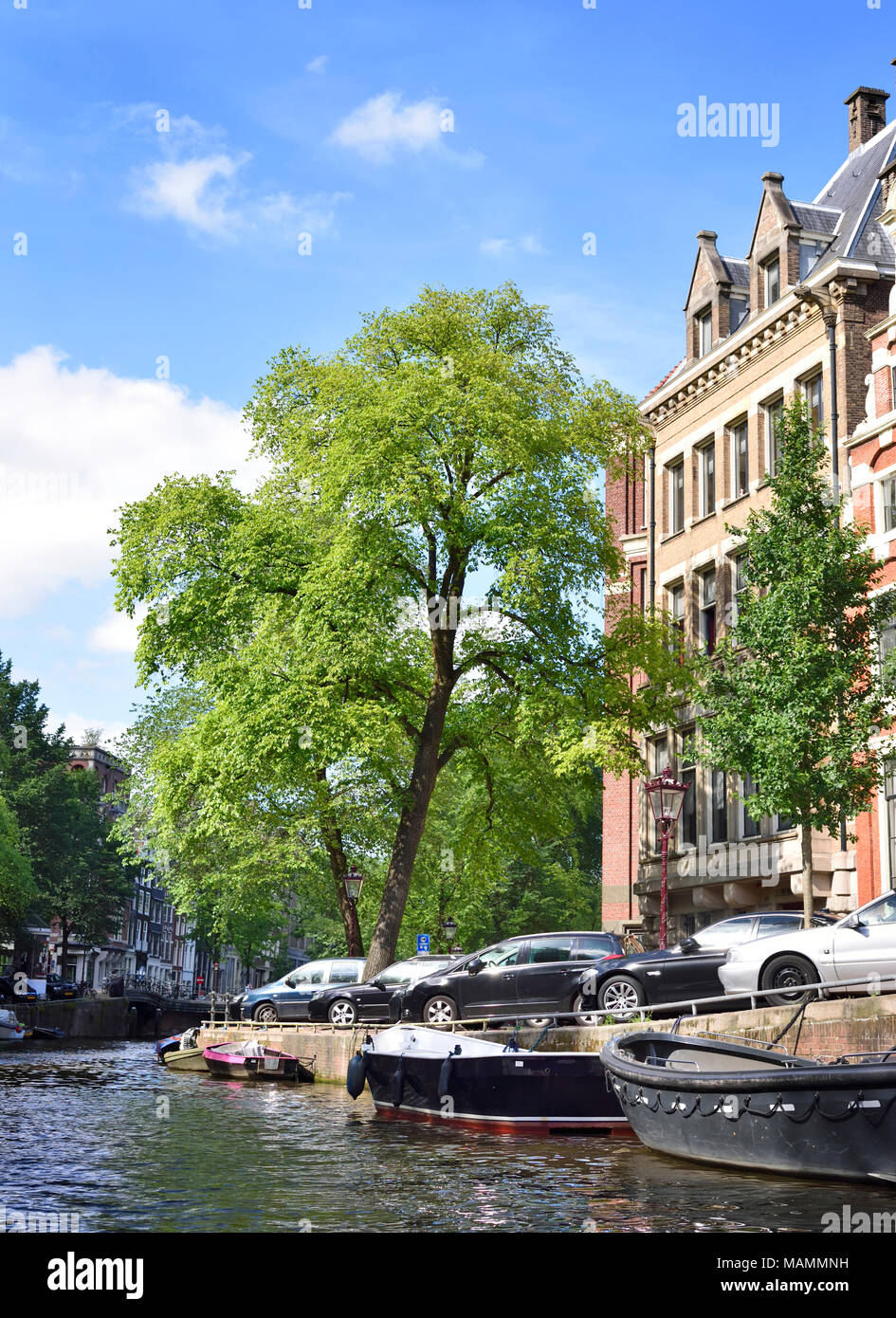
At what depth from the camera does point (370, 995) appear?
30844mm

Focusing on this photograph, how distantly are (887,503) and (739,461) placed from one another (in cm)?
797

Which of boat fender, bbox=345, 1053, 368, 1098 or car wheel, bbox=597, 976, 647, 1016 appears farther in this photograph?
boat fender, bbox=345, 1053, 368, 1098

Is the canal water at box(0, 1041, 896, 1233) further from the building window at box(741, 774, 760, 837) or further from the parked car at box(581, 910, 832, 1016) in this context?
the building window at box(741, 774, 760, 837)

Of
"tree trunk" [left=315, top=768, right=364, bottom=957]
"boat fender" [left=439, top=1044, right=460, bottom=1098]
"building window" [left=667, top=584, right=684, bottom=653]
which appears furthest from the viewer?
"tree trunk" [left=315, top=768, right=364, bottom=957]

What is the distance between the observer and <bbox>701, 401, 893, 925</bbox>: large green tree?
2444 centimetres

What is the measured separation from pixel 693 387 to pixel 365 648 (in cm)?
1427

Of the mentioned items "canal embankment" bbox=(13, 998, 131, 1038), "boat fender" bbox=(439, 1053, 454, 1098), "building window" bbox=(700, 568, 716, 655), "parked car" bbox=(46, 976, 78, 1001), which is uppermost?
"building window" bbox=(700, 568, 716, 655)

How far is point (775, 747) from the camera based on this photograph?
79.9ft

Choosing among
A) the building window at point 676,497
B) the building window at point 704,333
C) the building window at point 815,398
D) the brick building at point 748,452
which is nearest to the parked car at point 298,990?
the brick building at point 748,452

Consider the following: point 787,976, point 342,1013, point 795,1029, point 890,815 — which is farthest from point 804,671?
point 342,1013

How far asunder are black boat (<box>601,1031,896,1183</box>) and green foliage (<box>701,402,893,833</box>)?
25.2 feet

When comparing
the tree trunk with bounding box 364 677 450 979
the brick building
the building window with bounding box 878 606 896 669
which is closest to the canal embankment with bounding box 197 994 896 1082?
the tree trunk with bounding box 364 677 450 979

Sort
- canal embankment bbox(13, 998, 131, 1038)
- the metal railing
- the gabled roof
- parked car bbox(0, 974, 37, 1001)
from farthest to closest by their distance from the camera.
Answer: parked car bbox(0, 974, 37, 1001) → canal embankment bbox(13, 998, 131, 1038) → the gabled roof → the metal railing
